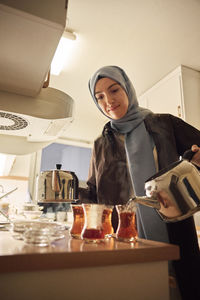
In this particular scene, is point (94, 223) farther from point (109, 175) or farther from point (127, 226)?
point (109, 175)

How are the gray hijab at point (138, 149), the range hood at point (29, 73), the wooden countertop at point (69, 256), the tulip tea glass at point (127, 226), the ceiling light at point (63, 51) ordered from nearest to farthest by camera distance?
1. the wooden countertop at point (69, 256)
2. the range hood at point (29, 73)
3. the tulip tea glass at point (127, 226)
4. the gray hijab at point (138, 149)
5. the ceiling light at point (63, 51)

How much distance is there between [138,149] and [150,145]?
61 millimetres

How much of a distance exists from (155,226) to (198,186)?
39cm

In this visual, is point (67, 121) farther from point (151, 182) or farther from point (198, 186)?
point (198, 186)

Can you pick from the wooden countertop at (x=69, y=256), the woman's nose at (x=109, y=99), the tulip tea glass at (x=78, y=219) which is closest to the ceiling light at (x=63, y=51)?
the woman's nose at (x=109, y=99)

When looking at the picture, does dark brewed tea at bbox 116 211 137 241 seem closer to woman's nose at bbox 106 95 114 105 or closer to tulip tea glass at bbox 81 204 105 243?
tulip tea glass at bbox 81 204 105 243

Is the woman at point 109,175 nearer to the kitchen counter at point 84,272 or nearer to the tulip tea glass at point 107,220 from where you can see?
the tulip tea glass at point 107,220

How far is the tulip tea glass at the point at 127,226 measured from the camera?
692 millimetres

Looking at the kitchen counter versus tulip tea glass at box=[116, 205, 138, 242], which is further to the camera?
tulip tea glass at box=[116, 205, 138, 242]

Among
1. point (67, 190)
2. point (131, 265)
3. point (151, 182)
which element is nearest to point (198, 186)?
point (151, 182)

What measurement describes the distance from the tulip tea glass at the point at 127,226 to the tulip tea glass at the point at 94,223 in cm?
6

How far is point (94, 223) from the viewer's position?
26.5 inches

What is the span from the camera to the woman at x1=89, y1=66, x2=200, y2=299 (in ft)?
2.96

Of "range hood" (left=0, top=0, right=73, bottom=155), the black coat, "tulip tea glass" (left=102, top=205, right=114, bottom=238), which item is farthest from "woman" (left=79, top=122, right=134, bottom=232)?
"tulip tea glass" (left=102, top=205, right=114, bottom=238)
